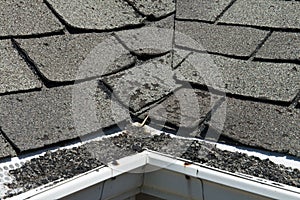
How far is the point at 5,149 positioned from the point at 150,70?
663mm

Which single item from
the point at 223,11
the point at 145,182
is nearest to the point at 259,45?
the point at 223,11

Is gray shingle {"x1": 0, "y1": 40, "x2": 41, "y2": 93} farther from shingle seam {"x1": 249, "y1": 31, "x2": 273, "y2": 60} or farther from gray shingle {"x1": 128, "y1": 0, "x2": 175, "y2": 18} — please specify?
shingle seam {"x1": 249, "y1": 31, "x2": 273, "y2": 60}

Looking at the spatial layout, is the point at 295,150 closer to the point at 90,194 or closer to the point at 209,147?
the point at 209,147

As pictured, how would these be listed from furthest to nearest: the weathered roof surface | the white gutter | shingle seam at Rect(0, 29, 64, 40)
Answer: shingle seam at Rect(0, 29, 64, 40) → the weathered roof surface → the white gutter

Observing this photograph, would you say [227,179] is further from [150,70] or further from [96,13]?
[96,13]

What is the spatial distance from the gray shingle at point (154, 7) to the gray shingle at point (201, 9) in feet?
0.11

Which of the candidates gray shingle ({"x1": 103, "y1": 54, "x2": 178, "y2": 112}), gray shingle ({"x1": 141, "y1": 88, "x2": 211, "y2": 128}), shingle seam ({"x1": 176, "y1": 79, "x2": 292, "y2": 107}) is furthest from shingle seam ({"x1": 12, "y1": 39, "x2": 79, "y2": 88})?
shingle seam ({"x1": 176, "y1": 79, "x2": 292, "y2": 107})

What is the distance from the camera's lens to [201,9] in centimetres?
233

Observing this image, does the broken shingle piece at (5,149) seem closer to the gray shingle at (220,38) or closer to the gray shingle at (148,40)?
the gray shingle at (148,40)

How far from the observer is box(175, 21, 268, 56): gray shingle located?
2.13 meters

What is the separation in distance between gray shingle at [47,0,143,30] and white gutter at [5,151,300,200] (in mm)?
589

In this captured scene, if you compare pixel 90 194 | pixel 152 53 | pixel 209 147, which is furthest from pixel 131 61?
pixel 90 194

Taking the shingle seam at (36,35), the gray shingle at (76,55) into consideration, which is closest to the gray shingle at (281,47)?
the gray shingle at (76,55)

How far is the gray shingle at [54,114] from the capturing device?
163 cm
